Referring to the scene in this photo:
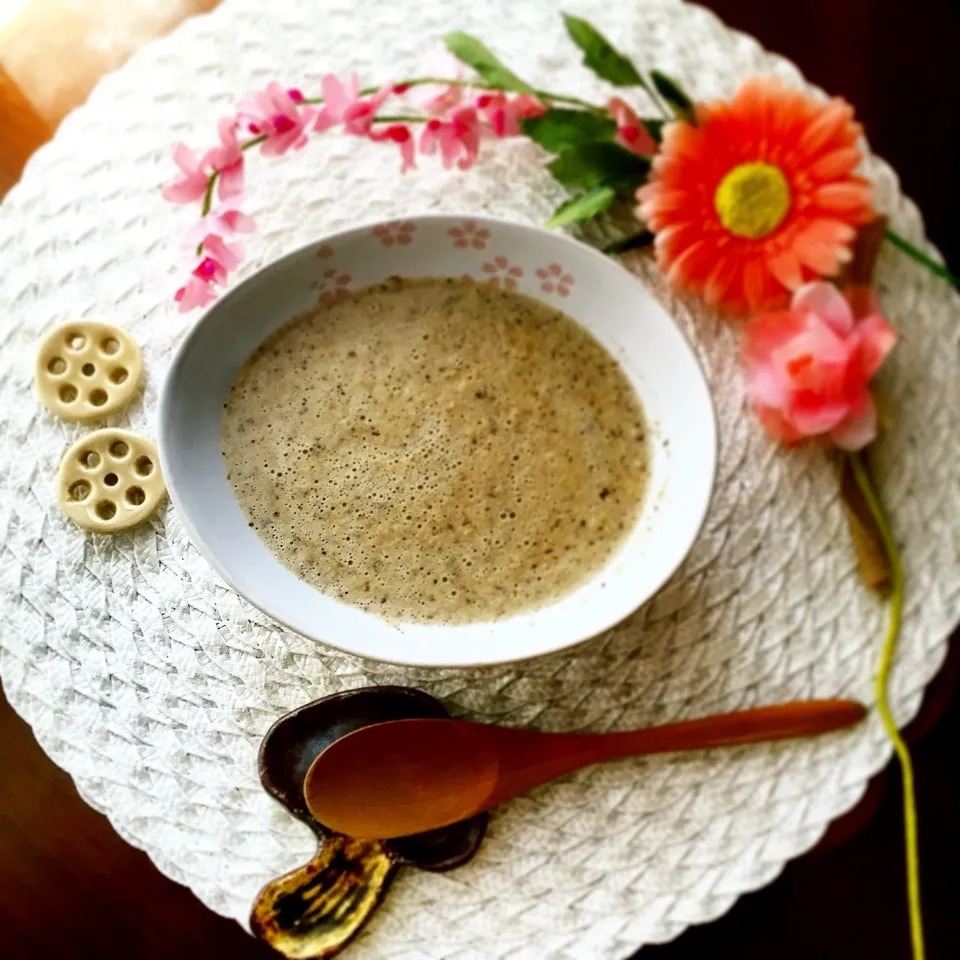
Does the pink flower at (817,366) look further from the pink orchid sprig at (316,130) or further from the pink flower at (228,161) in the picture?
the pink flower at (228,161)

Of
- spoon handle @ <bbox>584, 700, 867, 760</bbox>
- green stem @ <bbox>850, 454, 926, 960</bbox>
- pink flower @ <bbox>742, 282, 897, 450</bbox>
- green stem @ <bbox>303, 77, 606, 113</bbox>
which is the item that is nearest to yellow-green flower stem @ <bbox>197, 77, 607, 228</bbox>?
green stem @ <bbox>303, 77, 606, 113</bbox>

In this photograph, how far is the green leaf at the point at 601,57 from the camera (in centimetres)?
79

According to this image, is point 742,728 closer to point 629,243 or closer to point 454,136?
point 629,243

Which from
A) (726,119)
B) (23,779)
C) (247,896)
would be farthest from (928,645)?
(23,779)

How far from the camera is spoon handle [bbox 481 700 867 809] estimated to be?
0.74 meters

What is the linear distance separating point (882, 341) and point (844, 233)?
0.10m

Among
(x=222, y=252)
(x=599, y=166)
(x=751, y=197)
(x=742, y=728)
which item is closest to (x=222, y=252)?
(x=222, y=252)

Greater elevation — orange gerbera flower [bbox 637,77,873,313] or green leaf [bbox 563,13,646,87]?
green leaf [bbox 563,13,646,87]

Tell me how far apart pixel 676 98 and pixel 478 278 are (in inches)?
9.2

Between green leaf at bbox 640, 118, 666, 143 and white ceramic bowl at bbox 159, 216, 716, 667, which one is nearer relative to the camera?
white ceramic bowl at bbox 159, 216, 716, 667

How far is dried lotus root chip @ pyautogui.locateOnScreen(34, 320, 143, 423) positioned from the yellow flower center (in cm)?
52

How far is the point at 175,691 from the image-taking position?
75 cm

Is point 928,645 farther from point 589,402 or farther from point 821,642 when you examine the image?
point 589,402

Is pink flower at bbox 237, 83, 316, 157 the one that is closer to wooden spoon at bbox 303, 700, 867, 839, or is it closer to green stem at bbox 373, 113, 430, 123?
green stem at bbox 373, 113, 430, 123
